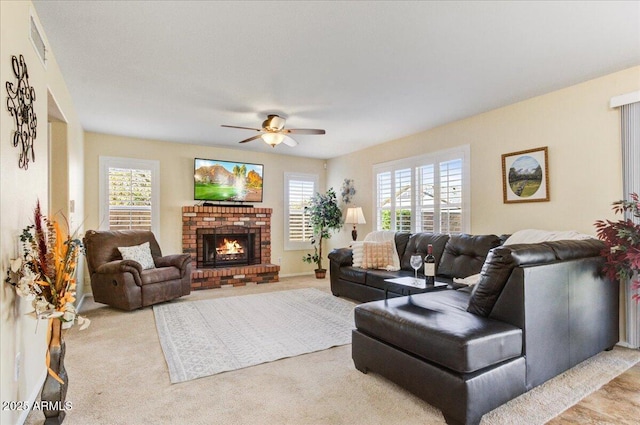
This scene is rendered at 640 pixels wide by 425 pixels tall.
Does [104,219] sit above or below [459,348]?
above

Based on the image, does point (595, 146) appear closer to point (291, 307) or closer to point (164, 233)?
point (291, 307)

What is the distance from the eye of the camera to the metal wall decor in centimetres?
186

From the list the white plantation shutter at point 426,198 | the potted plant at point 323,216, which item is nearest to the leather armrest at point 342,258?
the white plantation shutter at point 426,198

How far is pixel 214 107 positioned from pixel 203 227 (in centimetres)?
269

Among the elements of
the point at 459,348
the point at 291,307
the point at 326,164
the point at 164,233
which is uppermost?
the point at 326,164

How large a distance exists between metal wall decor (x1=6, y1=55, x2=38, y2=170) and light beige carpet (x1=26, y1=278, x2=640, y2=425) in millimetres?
1595

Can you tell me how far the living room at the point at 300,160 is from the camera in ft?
6.33

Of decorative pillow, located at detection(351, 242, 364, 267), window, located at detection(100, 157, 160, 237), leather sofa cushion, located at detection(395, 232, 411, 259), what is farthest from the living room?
decorative pillow, located at detection(351, 242, 364, 267)

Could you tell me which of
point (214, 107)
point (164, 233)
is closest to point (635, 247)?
point (214, 107)

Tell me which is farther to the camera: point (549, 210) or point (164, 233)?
point (164, 233)

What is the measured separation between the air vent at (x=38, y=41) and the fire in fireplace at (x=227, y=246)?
391 centimetres

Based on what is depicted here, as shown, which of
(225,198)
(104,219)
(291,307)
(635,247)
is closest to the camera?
(635,247)

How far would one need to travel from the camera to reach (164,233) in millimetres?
5910

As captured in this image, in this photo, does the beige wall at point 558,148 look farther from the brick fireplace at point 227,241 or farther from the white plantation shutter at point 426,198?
the brick fireplace at point 227,241
